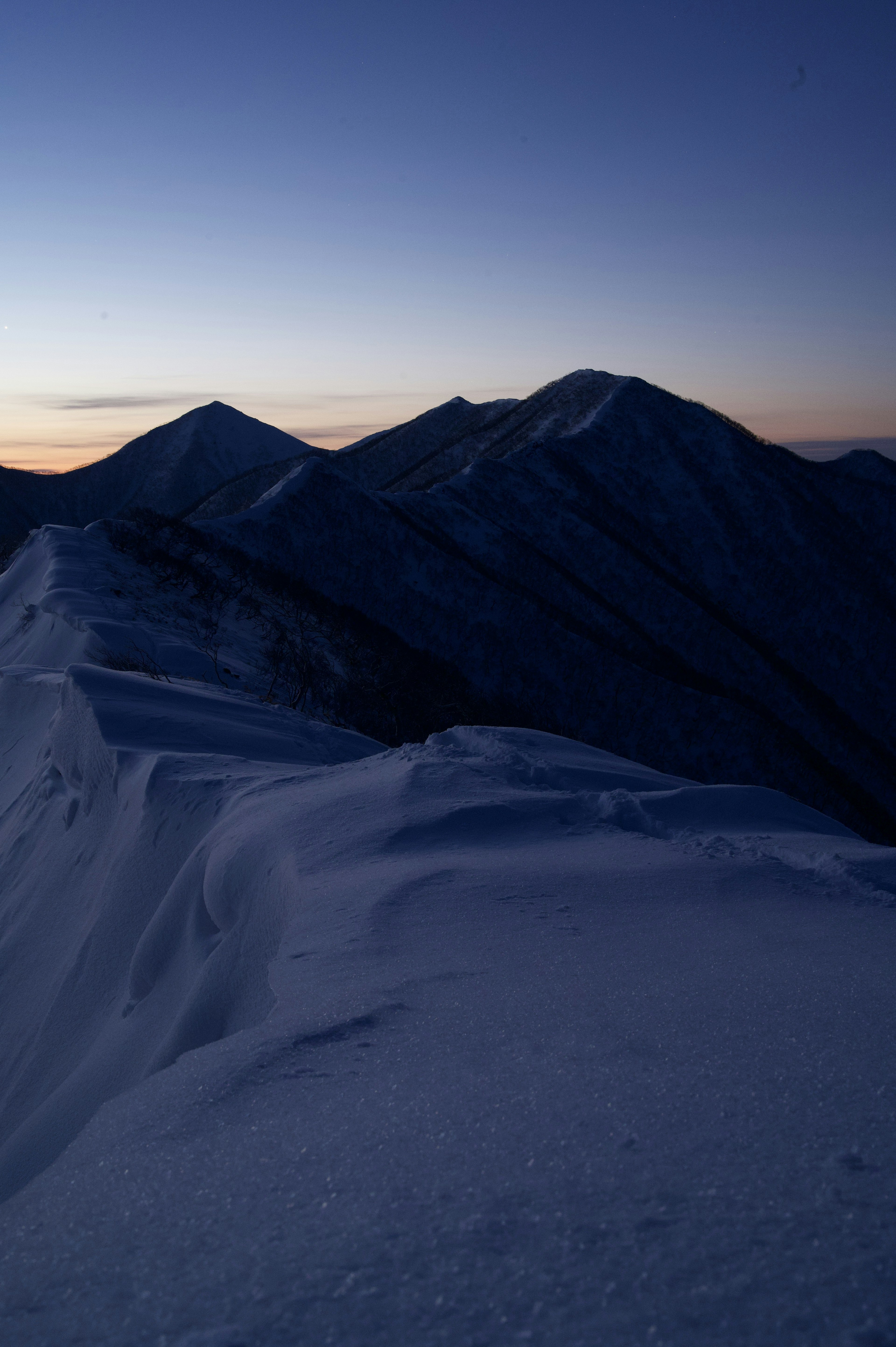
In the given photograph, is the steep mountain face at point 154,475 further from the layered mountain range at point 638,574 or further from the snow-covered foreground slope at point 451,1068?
the snow-covered foreground slope at point 451,1068

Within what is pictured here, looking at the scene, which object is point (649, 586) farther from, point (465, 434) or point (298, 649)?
point (298, 649)

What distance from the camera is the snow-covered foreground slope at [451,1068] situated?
4.33 ft

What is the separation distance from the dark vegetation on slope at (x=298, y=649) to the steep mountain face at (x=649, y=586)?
2803 mm

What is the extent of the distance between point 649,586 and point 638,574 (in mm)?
753

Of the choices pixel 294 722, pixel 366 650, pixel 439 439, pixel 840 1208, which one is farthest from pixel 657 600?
pixel 840 1208

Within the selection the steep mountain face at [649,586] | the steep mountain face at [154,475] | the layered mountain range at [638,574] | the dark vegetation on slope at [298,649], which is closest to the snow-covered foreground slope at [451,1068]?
the dark vegetation on slope at [298,649]

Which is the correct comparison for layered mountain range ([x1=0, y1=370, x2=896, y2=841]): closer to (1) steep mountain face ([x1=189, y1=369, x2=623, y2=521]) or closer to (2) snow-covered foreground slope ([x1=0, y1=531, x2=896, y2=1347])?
(1) steep mountain face ([x1=189, y1=369, x2=623, y2=521])

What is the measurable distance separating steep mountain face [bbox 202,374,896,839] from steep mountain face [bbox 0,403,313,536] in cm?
3143

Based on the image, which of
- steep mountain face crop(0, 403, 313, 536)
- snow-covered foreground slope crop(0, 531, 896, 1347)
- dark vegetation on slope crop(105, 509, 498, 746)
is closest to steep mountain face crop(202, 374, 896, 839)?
dark vegetation on slope crop(105, 509, 498, 746)

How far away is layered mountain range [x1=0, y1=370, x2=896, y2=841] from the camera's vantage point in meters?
27.6

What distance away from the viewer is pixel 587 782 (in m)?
5.07

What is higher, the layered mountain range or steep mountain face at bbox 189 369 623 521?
steep mountain face at bbox 189 369 623 521

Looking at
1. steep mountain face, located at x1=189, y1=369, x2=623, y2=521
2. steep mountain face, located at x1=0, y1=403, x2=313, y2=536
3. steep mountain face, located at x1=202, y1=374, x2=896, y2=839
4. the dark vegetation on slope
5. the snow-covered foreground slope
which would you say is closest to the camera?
the snow-covered foreground slope

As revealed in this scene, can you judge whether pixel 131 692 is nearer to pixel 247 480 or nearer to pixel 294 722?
pixel 294 722
